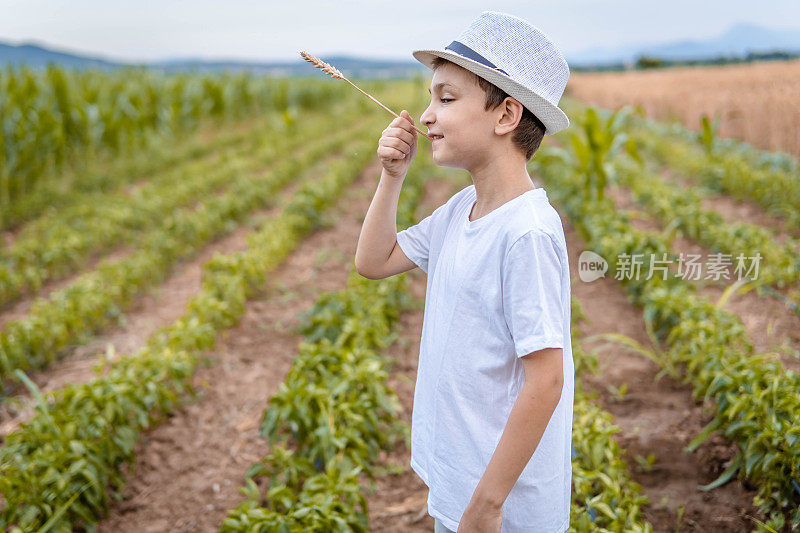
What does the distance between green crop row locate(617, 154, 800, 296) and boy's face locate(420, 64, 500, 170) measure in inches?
149

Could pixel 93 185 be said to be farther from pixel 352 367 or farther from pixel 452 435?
pixel 452 435

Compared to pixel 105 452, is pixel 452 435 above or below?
above

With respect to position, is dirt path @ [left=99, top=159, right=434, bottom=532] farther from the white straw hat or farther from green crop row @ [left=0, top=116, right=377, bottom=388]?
the white straw hat

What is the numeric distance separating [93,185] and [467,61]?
30.1ft

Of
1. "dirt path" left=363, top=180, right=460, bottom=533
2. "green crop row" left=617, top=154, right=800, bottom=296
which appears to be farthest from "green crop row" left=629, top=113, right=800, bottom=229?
"dirt path" left=363, top=180, right=460, bottom=533

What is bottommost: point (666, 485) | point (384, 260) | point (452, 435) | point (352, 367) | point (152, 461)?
point (152, 461)

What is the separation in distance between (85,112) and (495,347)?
31.7 feet

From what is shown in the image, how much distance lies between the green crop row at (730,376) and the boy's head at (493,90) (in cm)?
173

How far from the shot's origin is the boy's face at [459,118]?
1.24 meters

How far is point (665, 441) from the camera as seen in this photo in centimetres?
293

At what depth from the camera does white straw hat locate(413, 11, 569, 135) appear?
3.90 feet

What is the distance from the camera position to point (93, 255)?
20.3 feet

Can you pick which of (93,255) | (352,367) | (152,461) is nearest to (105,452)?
(152,461)

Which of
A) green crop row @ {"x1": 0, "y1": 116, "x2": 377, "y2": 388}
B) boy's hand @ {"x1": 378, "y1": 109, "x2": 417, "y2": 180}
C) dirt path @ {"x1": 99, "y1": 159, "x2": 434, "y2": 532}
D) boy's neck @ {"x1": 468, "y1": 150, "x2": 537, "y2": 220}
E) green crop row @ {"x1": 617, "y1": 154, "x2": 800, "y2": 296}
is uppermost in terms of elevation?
boy's hand @ {"x1": 378, "y1": 109, "x2": 417, "y2": 180}
